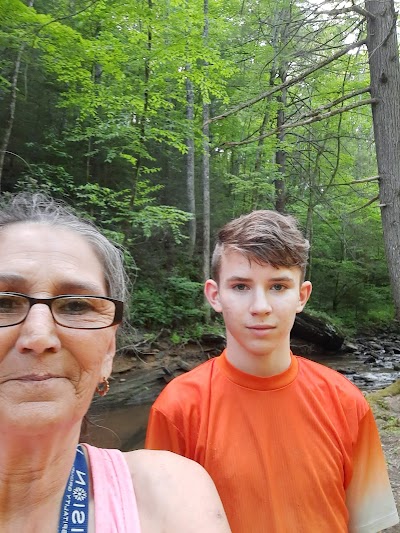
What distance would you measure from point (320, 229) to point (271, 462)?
18254mm

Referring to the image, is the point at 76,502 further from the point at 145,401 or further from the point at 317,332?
the point at 317,332

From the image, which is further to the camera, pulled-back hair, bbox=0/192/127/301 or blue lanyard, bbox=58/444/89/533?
pulled-back hair, bbox=0/192/127/301

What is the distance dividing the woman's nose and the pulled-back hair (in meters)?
0.24

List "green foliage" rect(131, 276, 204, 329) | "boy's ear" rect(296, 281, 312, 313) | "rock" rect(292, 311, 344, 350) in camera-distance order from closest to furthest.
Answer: "boy's ear" rect(296, 281, 312, 313), "green foliage" rect(131, 276, 204, 329), "rock" rect(292, 311, 344, 350)

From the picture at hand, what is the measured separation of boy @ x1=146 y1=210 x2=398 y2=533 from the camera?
1.26 meters

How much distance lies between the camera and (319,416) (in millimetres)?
1373

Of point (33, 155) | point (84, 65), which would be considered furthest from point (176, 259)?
point (84, 65)

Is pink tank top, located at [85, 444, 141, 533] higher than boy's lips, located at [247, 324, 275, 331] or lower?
lower

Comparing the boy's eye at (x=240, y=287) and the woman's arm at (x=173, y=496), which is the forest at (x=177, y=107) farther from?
the woman's arm at (x=173, y=496)

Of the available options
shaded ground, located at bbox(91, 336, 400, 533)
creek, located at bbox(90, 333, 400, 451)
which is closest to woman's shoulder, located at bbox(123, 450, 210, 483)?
creek, located at bbox(90, 333, 400, 451)

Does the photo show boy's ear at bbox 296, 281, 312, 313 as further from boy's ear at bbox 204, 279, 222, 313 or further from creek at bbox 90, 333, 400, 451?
creek at bbox 90, 333, 400, 451

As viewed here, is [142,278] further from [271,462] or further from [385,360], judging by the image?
[271,462]

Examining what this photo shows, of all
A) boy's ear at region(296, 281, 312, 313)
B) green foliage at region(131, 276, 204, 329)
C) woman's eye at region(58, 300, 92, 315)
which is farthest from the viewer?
green foliage at region(131, 276, 204, 329)

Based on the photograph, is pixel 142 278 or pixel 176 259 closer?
pixel 142 278
